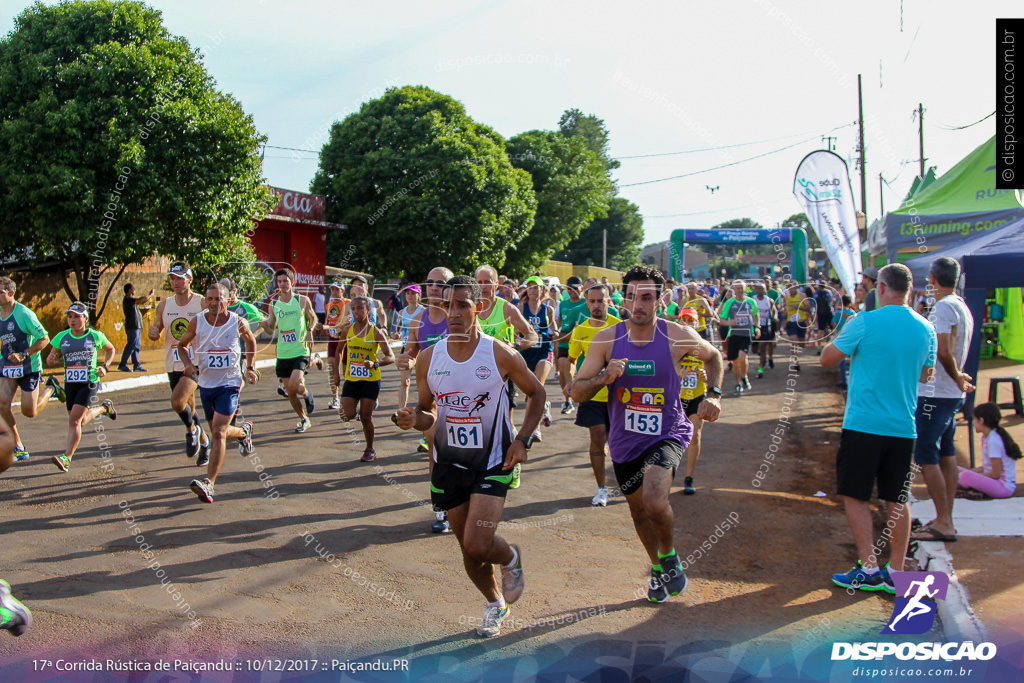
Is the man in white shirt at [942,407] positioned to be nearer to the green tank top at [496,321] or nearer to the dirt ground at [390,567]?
the dirt ground at [390,567]

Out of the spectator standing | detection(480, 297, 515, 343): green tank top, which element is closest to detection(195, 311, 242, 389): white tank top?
detection(480, 297, 515, 343): green tank top

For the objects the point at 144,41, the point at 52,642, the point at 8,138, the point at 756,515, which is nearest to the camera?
the point at 52,642

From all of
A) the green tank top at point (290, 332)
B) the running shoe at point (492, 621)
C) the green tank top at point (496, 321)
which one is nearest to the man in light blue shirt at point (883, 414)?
the running shoe at point (492, 621)

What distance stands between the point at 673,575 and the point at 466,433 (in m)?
1.56

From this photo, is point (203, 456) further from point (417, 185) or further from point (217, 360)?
point (417, 185)

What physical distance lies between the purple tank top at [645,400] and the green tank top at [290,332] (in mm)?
5903

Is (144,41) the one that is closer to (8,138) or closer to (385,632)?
(8,138)

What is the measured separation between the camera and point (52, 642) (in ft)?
13.4

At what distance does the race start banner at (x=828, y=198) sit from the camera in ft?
48.9

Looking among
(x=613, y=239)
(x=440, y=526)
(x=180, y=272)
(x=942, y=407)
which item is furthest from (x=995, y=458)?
(x=613, y=239)

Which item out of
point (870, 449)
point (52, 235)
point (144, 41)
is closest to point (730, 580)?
point (870, 449)

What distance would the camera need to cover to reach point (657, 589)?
15.6 feet

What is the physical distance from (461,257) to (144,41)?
1762 centimetres

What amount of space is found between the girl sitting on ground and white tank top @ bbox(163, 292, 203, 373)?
767 centimetres
